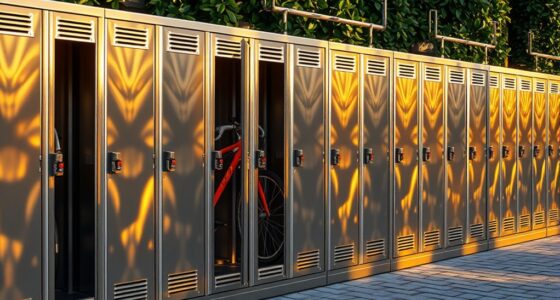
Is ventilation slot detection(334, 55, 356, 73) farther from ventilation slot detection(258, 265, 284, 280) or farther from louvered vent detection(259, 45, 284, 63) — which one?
ventilation slot detection(258, 265, 284, 280)

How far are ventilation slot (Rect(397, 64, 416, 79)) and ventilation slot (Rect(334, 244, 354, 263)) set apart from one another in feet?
5.98

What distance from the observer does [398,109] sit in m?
8.34

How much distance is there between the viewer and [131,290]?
5.79 m

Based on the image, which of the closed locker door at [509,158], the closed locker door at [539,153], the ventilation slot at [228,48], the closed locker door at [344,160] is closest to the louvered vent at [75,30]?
the ventilation slot at [228,48]

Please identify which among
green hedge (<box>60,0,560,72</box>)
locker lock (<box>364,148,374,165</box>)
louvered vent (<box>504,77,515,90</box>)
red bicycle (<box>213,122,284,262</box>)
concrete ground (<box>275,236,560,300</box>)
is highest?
green hedge (<box>60,0,560,72</box>)

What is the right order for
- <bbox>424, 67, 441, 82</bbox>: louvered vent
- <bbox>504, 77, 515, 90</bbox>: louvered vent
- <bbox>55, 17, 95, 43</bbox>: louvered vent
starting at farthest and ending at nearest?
1. <bbox>504, 77, 515, 90</bbox>: louvered vent
2. <bbox>424, 67, 441, 82</bbox>: louvered vent
3. <bbox>55, 17, 95, 43</bbox>: louvered vent

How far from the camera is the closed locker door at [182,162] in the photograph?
237 inches

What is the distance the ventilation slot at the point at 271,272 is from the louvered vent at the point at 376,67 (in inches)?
83.4

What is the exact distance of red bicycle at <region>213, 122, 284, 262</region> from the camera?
6.90 m

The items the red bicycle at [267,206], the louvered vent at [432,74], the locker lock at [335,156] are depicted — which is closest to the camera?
the red bicycle at [267,206]

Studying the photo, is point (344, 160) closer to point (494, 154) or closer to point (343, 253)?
point (343, 253)

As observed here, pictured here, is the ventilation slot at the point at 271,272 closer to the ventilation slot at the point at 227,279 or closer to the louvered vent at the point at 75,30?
the ventilation slot at the point at 227,279

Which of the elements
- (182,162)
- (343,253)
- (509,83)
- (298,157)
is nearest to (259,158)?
(298,157)

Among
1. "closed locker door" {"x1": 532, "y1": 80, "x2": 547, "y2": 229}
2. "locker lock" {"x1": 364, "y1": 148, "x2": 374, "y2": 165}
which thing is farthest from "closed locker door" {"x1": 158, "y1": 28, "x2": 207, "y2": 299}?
"closed locker door" {"x1": 532, "y1": 80, "x2": 547, "y2": 229}
